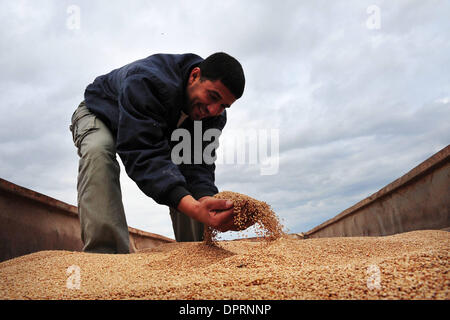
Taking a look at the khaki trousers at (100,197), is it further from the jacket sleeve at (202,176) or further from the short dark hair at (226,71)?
the short dark hair at (226,71)

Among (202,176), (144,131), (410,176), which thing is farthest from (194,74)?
(410,176)

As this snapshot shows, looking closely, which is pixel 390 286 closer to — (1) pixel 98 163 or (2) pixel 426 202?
(1) pixel 98 163

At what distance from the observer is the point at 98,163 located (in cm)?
186

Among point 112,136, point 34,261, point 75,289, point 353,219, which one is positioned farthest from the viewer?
point 353,219

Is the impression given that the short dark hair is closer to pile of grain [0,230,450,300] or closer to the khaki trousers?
the khaki trousers

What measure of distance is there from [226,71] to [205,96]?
19 cm

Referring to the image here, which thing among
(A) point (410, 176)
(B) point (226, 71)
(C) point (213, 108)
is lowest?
(A) point (410, 176)

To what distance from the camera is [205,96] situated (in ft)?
6.26

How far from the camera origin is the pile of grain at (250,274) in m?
0.80

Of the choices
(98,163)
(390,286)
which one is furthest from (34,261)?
(390,286)

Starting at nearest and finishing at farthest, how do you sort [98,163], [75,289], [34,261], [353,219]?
1. [75,289]
2. [34,261]
3. [98,163]
4. [353,219]

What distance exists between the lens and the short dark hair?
5.98ft

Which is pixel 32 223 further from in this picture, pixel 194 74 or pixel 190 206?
pixel 194 74
